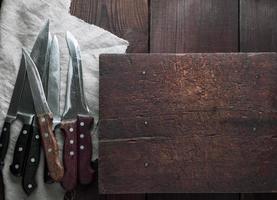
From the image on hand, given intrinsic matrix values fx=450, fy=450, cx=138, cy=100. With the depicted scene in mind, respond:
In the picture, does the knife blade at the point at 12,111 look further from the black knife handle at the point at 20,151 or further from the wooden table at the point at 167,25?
the wooden table at the point at 167,25

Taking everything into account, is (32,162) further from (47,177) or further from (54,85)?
(54,85)

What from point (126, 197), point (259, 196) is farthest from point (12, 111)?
point (259, 196)

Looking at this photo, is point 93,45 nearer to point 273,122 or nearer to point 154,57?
point 154,57

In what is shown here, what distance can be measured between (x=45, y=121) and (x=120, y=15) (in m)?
0.27

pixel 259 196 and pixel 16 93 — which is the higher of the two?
pixel 16 93

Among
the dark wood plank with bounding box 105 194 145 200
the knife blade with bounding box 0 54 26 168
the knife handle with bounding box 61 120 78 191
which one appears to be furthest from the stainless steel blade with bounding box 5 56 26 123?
the dark wood plank with bounding box 105 194 145 200

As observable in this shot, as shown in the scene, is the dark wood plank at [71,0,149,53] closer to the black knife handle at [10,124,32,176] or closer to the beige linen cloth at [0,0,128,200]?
the beige linen cloth at [0,0,128,200]

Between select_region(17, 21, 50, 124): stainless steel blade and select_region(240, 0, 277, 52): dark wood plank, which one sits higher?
select_region(240, 0, 277, 52): dark wood plank

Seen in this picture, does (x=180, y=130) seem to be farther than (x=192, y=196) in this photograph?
No

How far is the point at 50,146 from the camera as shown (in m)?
0.86

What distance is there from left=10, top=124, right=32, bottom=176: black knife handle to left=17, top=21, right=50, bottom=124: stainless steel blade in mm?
20

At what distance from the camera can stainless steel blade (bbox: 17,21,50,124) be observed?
88cm

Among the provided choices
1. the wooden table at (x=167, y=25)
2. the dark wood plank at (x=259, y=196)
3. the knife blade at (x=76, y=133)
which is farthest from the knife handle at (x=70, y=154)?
the dark wood plank at (x=259, y=196)

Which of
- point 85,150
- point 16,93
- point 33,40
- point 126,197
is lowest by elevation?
point 126,197
